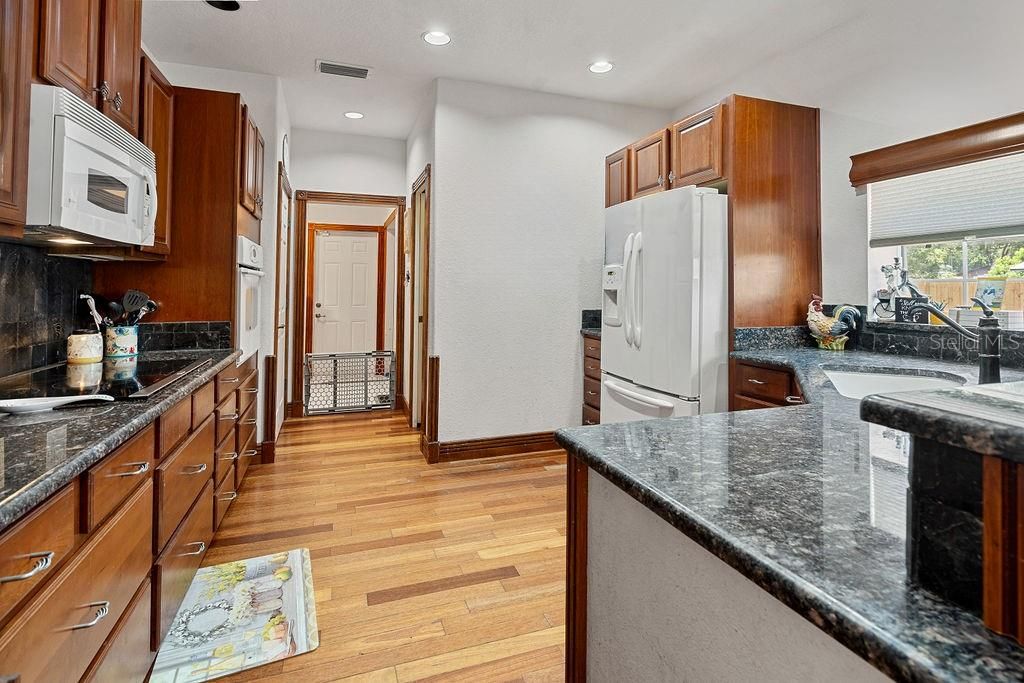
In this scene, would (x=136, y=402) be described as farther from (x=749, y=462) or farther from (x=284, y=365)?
(x=284, y=365)

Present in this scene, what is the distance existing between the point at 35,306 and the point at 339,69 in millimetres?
2358

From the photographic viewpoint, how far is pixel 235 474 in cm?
275

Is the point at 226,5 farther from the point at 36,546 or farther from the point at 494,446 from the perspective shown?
the point at 494,446

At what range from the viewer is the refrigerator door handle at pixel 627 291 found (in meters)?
3.18

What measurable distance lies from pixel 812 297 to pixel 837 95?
44.1 inches

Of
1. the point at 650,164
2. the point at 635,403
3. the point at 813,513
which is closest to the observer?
the point at 813,513

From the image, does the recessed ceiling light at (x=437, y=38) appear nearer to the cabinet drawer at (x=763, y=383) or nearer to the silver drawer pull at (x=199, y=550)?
the cabinet drawer at (x=763, y=383)

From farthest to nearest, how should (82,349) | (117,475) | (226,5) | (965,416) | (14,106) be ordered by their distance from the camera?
(226,5) < (82,349) < (14,106) < (117,475) < (965,416)

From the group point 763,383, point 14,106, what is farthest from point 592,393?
point 14,106

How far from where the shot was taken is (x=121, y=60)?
6.29 feet

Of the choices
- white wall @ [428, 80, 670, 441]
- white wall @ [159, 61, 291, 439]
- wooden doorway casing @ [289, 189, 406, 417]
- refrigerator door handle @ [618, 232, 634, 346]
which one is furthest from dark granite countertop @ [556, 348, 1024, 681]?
wooden doorway casing @ [289, 189, 406, 417]

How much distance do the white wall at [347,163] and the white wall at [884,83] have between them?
3230mm

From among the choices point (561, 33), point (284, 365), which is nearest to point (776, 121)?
point (561, 33)

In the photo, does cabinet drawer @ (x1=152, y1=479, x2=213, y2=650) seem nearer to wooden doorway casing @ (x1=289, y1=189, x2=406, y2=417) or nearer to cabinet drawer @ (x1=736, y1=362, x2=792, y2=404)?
cabinet drawer @ (x1=736, y1=362, x2=792, y2=404)
